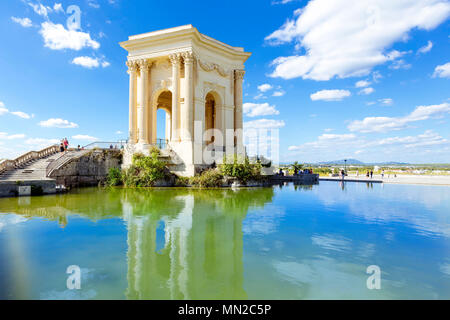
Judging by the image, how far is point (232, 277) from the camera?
3.97m

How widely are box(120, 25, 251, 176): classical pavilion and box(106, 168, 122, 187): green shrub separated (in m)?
1.75

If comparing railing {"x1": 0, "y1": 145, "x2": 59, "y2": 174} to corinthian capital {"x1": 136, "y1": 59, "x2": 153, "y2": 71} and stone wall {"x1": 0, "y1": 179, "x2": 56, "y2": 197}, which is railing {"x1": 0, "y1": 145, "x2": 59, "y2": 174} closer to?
stone wall {"x1": 0, "y1": 179, "x2": 56, "y2": 197}

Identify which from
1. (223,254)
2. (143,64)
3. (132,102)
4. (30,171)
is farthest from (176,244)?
(143,64)

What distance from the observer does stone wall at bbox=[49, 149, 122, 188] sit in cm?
1764

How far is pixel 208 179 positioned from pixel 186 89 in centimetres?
804

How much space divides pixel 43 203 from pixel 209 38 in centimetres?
1890

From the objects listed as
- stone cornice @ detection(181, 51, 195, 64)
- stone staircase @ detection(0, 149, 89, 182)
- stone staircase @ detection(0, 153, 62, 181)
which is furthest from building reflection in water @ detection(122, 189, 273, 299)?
stone cornice @ detection(181, 51, 195, 64)

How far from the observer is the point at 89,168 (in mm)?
19609

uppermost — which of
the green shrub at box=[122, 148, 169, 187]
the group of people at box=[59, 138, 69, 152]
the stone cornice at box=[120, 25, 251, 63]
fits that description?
the stone cornice at box=[120, 25, 251, 63]

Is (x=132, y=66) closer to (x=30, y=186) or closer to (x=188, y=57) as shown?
(x=188, y=57)

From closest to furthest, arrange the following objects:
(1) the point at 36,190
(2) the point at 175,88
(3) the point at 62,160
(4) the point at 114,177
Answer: (1) the point at 36,190
(3) the point at 62,160
(4) the point at 114,177
(2) the point at 175,88

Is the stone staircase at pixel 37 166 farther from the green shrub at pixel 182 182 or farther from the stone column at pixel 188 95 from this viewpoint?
the stone column at pixel 188 95

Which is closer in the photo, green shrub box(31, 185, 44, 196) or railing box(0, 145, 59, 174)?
green shrub box(31, 185, 44, 196)

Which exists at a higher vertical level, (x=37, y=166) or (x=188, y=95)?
(x=188, y=95)
